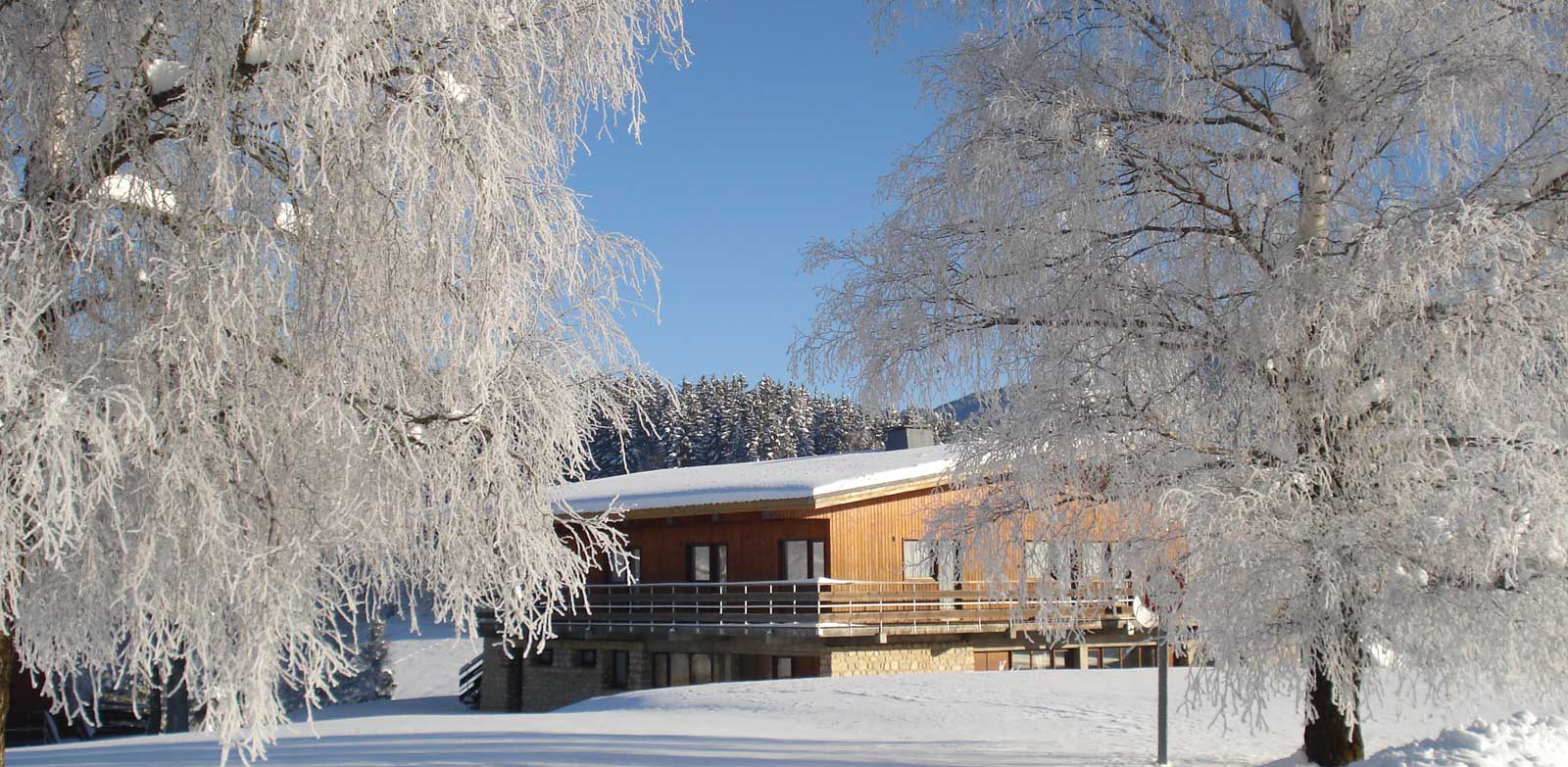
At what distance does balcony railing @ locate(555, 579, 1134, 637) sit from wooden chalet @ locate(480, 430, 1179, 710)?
0.03 metres

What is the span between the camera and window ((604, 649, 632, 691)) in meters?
26.6

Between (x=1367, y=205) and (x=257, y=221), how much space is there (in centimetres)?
715

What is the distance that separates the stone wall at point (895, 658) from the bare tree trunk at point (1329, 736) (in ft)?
42.9

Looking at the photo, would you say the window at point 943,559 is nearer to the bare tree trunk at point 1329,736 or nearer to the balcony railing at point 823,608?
the bare tree trunk at point 1329,736

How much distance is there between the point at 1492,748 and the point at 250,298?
8.06 metres

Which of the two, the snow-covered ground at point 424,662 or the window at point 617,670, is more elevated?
the window at point 617,670

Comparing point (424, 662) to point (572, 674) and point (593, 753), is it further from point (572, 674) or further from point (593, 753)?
point (593, 753)

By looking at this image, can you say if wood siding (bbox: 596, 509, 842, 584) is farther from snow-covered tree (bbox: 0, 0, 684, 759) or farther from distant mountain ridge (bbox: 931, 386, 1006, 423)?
snow-covered tree (bbox: 0, 0, 684, 759)

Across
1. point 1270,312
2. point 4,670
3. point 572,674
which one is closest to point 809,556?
point 572,674

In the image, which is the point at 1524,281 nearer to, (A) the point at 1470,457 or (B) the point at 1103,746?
(A) the point at 1470,457

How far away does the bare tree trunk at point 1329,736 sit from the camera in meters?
8.77

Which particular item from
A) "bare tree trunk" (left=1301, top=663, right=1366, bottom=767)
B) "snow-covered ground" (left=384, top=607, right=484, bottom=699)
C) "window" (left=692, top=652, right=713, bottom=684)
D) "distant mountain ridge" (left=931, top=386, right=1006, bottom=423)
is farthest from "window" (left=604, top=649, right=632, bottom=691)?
"snow-covered ground" (left=384, top=607, right=484, bottom=699)

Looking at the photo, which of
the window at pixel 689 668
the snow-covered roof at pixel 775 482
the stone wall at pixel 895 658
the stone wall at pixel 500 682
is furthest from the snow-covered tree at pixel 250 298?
the stone wall at pixel 500 682

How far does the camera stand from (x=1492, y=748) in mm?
7945
